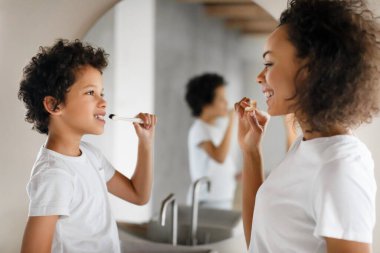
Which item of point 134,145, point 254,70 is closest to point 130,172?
point 134,145

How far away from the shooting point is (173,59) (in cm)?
135

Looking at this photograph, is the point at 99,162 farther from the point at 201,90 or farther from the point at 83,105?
the point at 201,90

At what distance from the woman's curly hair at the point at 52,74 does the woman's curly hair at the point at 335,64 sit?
47 centimetres

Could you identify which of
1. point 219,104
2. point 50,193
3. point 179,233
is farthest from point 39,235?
point 219,104

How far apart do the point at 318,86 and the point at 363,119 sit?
0.11 m

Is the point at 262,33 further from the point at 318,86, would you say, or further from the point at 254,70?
the point at 318,86

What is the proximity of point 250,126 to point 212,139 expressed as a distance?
1.09 feet

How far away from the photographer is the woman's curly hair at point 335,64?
→ 0.73m

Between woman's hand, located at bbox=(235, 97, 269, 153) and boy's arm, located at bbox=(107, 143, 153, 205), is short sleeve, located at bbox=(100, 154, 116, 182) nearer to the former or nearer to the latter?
boy's arm, located at bbox=(107, 143, 153, 205)

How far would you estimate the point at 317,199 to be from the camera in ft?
2.34

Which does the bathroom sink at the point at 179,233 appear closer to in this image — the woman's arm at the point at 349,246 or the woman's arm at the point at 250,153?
the woman's arm at the point at 250,153

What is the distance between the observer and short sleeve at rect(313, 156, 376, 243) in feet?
2.23

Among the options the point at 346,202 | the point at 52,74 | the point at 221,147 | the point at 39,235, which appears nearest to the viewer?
the point at 346,202

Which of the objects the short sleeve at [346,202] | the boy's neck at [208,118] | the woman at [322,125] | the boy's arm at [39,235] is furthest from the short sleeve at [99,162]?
the short sleeve at [346,202]
